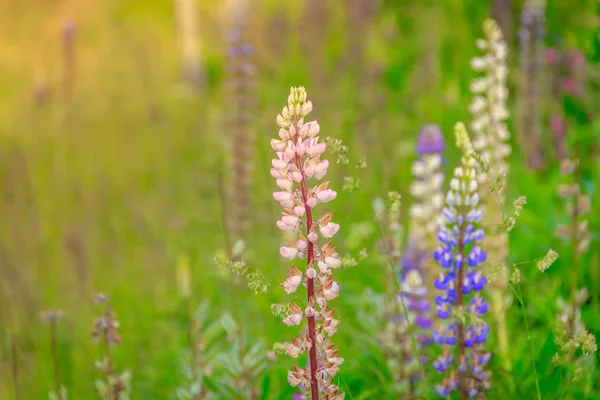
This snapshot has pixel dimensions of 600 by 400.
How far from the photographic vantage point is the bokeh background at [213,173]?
2549 millimetres

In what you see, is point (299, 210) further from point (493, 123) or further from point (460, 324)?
point (493, 123)

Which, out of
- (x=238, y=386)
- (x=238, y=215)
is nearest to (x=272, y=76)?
(x=238, y=215)

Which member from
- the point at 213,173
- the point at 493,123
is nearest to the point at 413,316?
the point at 493,123

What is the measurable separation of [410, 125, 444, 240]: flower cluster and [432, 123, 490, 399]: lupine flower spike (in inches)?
28.9

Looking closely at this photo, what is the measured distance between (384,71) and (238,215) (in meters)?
2.59

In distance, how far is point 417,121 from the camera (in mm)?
4445

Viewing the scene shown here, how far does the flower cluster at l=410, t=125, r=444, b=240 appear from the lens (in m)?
2.27

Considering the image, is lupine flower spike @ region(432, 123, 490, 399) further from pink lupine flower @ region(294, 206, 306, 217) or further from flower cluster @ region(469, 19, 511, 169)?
flower cluster @ region(469, 19, 511, 169)

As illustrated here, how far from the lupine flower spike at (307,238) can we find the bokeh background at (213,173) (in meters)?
0.07

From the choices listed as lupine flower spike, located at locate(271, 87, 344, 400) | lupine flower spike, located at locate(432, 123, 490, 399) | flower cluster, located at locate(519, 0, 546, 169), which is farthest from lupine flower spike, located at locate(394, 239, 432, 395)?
flower cluster, located at locate(519, 0, 546, 169)

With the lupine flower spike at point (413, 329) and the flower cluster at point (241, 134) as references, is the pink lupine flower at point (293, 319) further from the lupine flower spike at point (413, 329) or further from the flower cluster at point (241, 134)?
the flower cluster at point (241, 134)

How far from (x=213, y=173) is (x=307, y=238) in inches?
121

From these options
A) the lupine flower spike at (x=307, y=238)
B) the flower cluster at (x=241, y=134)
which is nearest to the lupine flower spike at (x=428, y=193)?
the flower cluster at (x=241, y=134)

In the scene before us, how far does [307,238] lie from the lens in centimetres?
123
